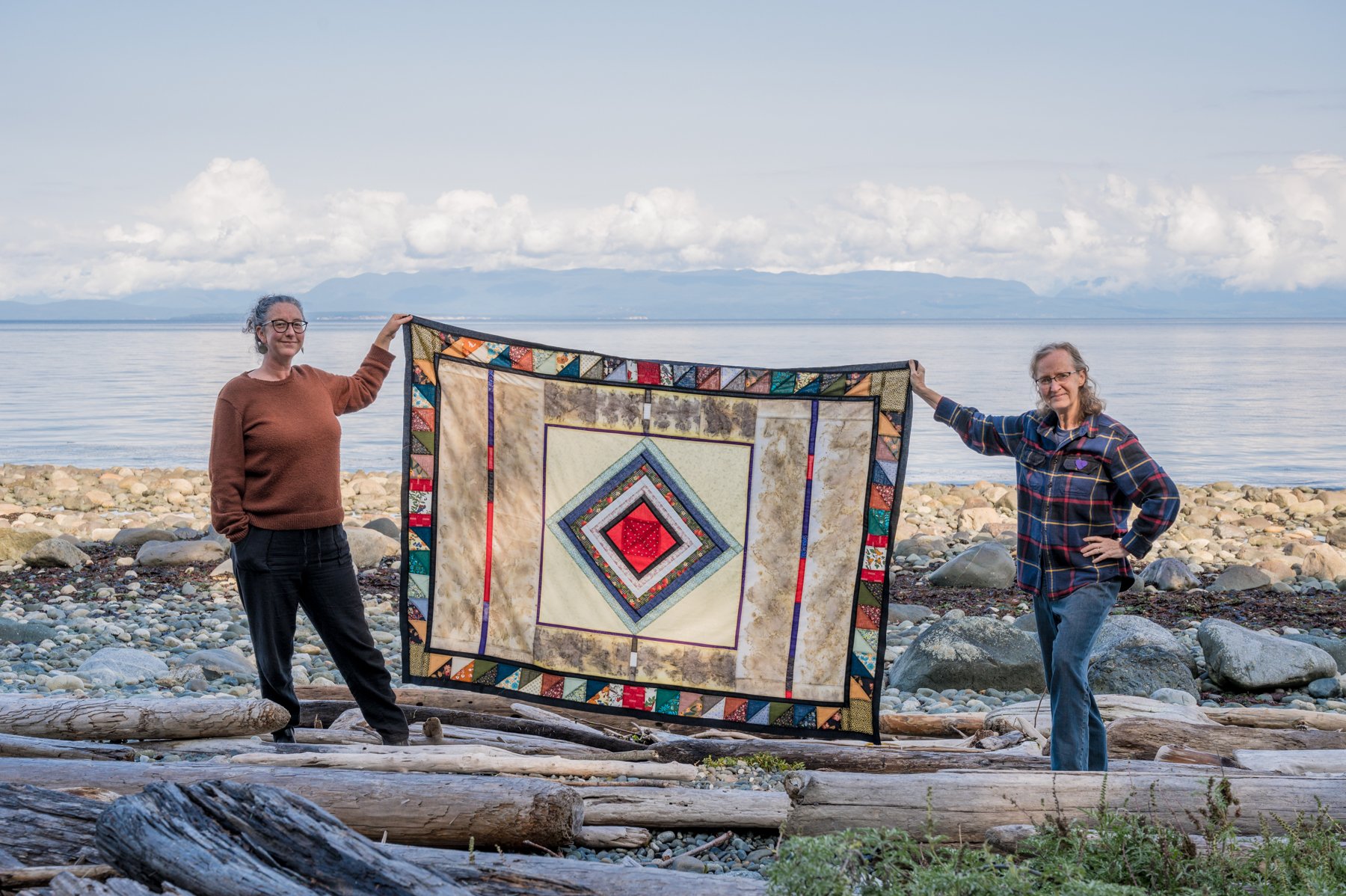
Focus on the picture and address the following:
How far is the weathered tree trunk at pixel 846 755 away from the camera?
535cm

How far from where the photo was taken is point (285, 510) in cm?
534

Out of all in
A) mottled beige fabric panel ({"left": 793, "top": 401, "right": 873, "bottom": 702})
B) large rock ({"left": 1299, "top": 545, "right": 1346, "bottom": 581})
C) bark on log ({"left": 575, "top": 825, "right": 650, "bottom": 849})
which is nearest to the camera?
bark on log ({"left": 575, "top": 825, "right": 650, "bottom": 849})

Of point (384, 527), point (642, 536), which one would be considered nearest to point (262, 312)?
point (642, 536)

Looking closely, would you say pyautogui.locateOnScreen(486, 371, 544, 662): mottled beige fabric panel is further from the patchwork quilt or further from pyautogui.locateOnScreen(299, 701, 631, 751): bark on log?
pyautogui.locateOnScreen(299, 701, 631, 751): bark on log

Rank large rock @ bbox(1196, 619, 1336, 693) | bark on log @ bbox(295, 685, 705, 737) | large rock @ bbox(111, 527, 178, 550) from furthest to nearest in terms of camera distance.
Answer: large rock @ bbox(111, 527, 178, 550)
large rock @ bbox(1196, 619, 1336, 693)
bark on log @ bbox(295, 685, 705, 737)

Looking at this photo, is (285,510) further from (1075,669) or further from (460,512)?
(1075,669)

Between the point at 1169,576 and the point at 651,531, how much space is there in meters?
7.60

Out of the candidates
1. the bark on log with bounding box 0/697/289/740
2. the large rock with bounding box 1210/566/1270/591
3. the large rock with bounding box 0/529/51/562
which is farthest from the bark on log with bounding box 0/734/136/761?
the large rock with bounding box 1210/566/1270/591

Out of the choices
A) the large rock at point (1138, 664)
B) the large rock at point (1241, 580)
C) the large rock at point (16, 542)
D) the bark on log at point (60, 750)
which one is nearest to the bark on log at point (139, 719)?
the bark on log at point (60, 750)

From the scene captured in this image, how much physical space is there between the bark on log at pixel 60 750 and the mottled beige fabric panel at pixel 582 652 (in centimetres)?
205

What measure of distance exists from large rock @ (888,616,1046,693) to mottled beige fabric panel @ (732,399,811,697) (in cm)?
234

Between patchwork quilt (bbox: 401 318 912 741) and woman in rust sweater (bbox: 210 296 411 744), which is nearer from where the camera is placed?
woman in rust sweater (bbox: 210 296 411 744)

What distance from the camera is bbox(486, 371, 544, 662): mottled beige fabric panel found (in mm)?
6320

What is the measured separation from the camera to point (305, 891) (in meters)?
3.17
